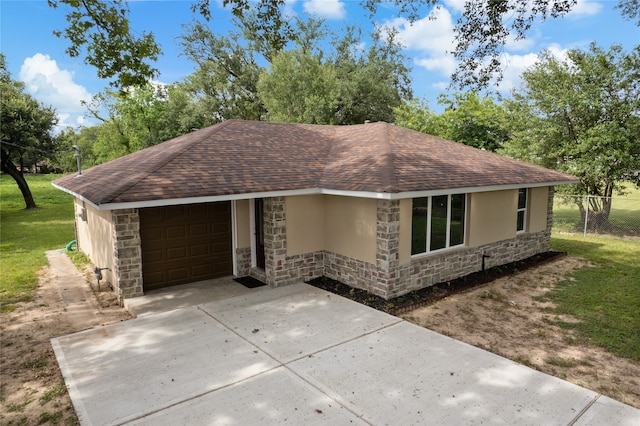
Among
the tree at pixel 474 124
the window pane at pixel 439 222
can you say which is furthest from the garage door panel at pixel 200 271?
the tree at pixel 474 124

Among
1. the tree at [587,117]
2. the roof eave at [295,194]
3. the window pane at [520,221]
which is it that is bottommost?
the window pane at [520,221]

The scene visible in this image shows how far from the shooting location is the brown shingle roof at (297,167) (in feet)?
25.7

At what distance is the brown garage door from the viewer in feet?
29.1

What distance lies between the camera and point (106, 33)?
866 cm

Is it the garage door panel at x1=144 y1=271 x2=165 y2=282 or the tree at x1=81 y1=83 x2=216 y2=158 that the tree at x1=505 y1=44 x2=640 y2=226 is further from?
the tree at x1=81 y1=83 x2=216 y2=158

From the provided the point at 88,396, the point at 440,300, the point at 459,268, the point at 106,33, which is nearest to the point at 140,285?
the point at 88,396

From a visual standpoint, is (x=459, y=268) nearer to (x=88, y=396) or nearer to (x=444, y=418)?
(x=444, y=418)

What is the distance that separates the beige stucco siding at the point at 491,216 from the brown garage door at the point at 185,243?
21.0 feet

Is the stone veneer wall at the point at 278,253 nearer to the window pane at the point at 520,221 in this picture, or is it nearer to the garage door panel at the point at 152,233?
the garage door panel at the point at 152,233

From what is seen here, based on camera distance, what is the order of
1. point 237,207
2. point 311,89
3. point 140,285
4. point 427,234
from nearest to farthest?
point 140,285 → point 427,234 → point 237,207 → point 311,89

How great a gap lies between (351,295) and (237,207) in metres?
3.68

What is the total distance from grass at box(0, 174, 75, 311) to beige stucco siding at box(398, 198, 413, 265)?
28.7 ft

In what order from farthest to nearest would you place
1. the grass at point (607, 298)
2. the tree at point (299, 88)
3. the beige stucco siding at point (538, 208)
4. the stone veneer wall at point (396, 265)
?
the tree at point (299, 88) → the beige stucco siding at point (538, 208) → the stone veneer wall at point (396, 265) → the grass at point (607, 298)

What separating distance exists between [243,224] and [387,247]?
13.0ft
